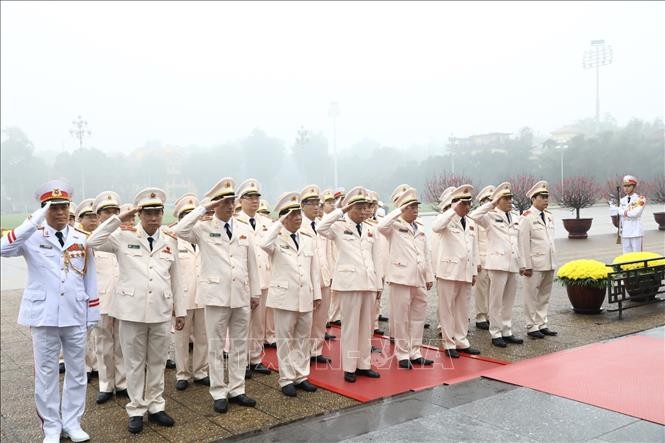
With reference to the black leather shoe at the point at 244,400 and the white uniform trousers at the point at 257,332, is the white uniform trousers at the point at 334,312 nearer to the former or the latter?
the white uniform trousers at the point at 257,332

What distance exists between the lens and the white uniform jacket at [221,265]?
4801mm

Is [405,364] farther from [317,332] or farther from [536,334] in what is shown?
[536,334]

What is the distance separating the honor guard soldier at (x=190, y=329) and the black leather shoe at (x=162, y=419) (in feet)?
3.06

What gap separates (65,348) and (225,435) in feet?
4.55

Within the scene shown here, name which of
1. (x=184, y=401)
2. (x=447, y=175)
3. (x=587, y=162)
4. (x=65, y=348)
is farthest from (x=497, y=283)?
(x=587, y=162)

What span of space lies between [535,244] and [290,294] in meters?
3.49

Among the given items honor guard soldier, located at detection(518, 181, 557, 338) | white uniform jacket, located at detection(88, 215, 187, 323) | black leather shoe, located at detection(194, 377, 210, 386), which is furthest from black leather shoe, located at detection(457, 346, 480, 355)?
white uniform jacket, located at detection(88, 215, 187, 323)

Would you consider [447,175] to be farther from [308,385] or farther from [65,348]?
[65,348]

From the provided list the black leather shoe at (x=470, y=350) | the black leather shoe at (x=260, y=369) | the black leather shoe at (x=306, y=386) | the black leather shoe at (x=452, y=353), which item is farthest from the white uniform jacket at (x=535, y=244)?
the black leather shoe at (x=260, y=369)

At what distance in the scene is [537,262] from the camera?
6965 millimetres

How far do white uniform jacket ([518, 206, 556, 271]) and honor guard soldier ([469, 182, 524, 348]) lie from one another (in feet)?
0.38

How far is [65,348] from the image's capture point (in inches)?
168

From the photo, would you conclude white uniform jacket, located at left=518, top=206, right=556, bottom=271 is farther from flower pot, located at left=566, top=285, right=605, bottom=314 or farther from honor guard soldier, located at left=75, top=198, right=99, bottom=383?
honor guard soldier, located at left=75, top=198, right=99, bottom=383

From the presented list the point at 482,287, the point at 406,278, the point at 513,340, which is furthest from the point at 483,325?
the point at 406,278
